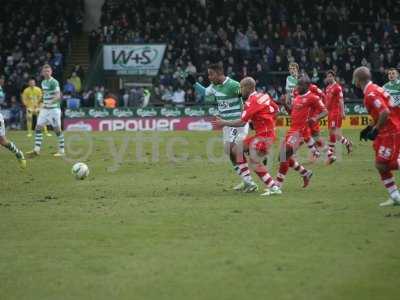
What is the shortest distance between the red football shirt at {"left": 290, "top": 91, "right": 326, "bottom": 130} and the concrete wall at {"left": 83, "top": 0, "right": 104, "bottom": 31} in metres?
29.4

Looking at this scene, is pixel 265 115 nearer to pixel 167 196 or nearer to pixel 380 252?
pixel 167 196

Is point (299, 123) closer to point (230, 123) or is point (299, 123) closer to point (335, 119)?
point (230, 123)

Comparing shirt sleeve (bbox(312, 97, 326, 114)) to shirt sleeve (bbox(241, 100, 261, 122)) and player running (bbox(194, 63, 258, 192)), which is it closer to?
player running (bbox(194, 63, 258, 192))

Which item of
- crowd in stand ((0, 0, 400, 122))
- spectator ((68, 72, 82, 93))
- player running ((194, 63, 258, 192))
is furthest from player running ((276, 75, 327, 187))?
spectator ((68, 72, 82, 93))

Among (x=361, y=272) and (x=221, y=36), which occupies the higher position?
(x=221, y=36)

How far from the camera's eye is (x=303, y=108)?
17156 mm

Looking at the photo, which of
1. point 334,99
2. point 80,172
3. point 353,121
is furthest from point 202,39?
point 80,172

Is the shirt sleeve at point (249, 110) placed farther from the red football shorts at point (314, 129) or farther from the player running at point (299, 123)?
the red football shorts at point (314, 129)

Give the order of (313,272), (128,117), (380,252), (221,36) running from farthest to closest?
(221,36) < (128,117) < (380,252) < (313,272)

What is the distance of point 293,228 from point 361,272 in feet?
8.21

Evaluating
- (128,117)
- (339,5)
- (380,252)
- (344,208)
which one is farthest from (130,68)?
(380,252)

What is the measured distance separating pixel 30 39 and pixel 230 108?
28.4m

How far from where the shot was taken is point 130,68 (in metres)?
39.9

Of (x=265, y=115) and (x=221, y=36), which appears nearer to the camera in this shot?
(x=265, y=115)
